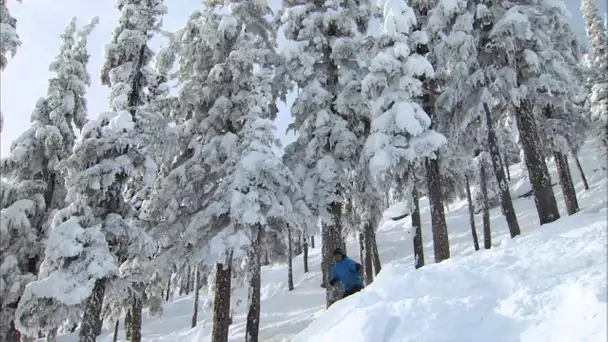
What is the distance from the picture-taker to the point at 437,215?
14.4 metres

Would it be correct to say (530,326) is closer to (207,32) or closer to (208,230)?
(208,230)

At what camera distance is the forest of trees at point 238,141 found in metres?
13.5

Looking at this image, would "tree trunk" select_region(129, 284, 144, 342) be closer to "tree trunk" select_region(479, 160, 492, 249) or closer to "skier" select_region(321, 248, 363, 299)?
"skier" select_region(321, 248, 363, 299)

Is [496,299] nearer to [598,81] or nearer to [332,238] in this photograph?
[332,238]

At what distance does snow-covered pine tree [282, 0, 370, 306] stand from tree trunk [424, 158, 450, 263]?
9.34 feet

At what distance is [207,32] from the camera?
52.1 ft

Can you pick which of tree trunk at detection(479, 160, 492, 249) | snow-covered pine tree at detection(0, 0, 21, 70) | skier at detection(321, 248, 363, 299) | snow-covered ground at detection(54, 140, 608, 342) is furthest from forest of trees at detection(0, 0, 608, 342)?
tree trunk at detection(479, 160, 492, 249)

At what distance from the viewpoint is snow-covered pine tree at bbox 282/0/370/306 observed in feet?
50.3

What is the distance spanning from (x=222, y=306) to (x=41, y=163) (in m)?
10.3

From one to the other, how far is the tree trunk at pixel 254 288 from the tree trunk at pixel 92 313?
15.3ft

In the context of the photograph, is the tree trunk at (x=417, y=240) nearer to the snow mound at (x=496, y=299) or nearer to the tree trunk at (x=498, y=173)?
the tree trunk at (x=498, y=173)

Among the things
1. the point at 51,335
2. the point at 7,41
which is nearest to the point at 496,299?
the point at 7,41

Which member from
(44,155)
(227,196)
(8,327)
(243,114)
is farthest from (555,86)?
(8,327)

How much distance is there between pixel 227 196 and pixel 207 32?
647 cm
